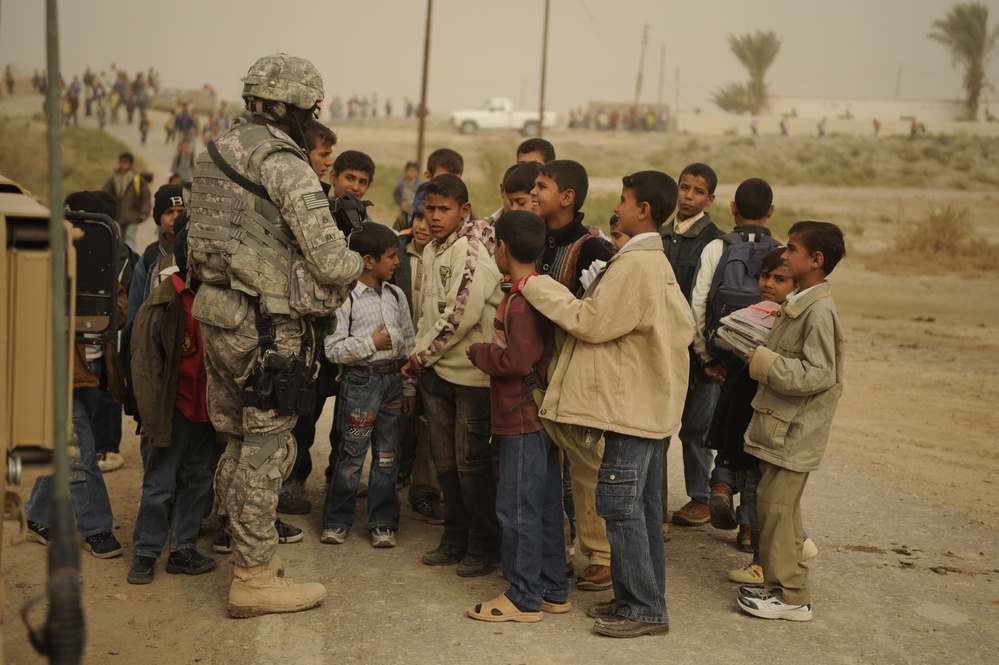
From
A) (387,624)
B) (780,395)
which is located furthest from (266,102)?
(780,395)

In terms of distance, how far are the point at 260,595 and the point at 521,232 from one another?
2078 mm

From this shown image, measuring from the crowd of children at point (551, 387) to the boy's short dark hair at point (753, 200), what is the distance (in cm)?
1

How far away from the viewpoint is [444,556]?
17.6ft

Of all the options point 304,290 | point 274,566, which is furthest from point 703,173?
point 274,566

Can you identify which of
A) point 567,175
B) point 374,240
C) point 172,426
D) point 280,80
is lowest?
point 172,426

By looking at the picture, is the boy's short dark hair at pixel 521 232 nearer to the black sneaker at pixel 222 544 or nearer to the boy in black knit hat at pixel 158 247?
the black sneaker at pixel 222 544

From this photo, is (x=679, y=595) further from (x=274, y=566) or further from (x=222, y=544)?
(x=222, y=544)

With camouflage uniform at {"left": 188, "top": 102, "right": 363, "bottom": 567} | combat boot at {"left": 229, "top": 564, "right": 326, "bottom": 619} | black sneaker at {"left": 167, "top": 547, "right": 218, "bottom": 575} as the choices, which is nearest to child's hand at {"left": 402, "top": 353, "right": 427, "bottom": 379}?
camouflage uniform at {"left": 188, "top": 102, "right": 363, "bottom": 567}

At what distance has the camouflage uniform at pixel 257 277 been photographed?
14.1 ft

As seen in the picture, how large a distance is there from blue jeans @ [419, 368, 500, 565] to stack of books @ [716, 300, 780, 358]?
4.24 ft

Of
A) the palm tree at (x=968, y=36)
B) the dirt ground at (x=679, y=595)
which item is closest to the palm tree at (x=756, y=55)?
the palm tree at (x=968, y=36)

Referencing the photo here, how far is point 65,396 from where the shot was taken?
2271 millimetres

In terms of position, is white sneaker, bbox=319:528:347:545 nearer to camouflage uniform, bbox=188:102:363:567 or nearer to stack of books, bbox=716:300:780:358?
camouflage uniform, bbox=188:102:363:567

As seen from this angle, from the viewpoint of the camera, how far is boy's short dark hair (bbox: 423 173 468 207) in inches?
211
